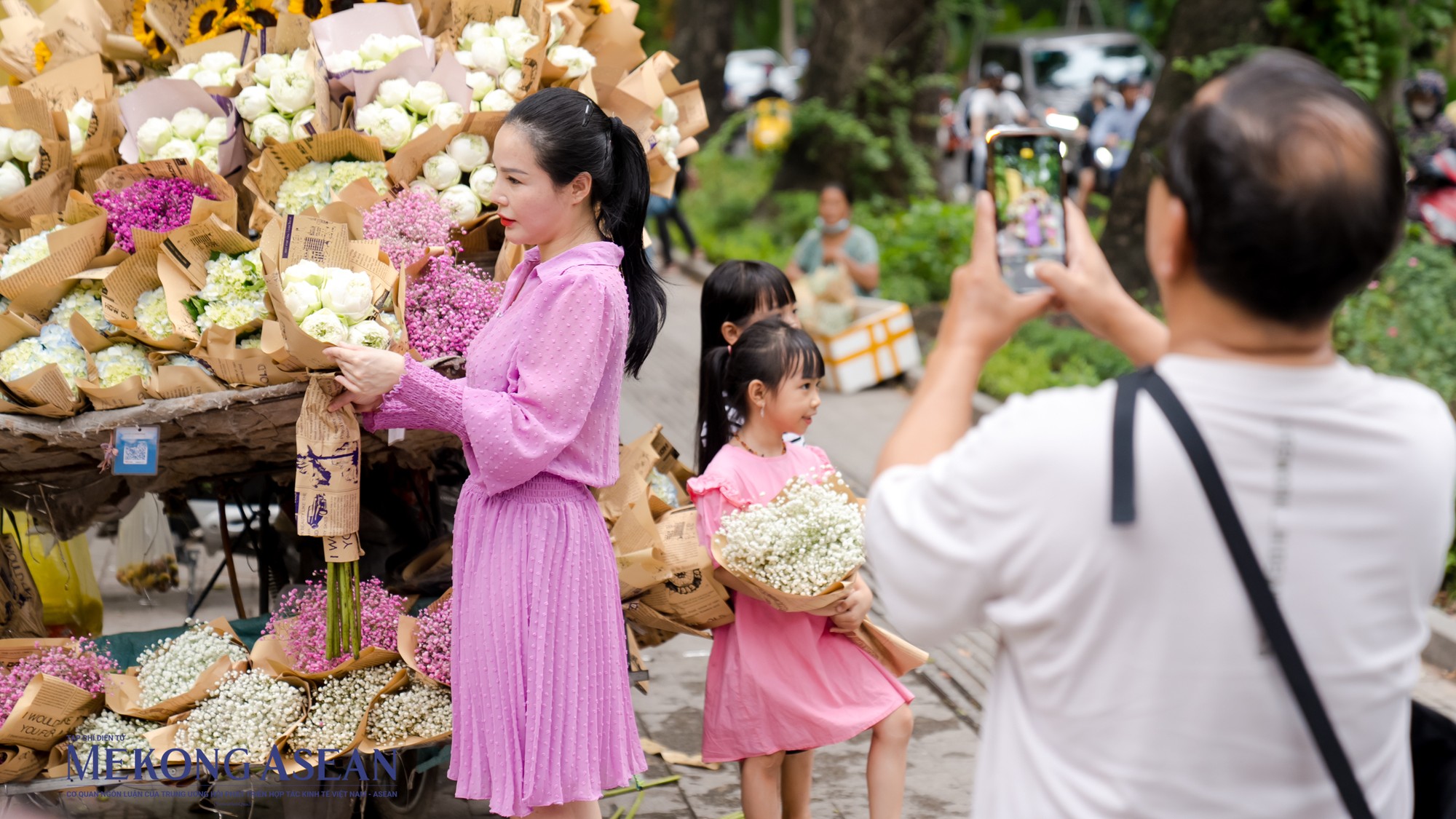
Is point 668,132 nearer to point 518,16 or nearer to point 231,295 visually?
point 518,16

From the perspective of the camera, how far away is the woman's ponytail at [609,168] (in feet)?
8.66

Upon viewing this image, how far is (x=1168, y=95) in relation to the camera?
8.60 meters

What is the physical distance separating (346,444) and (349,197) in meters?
0.81

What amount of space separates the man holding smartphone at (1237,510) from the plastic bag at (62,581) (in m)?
3.33

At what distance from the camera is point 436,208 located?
11.0 ft

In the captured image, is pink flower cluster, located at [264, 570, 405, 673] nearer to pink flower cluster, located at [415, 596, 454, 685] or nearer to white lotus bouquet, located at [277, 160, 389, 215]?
pink flower cluster, located at [415, 596, 454, 685]

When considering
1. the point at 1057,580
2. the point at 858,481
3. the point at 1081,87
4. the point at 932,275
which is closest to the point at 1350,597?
the point at 1057,580

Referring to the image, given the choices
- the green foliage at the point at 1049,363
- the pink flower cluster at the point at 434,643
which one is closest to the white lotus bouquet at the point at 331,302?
the pink flower cluster at the point at 434,643

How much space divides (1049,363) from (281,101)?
578cm

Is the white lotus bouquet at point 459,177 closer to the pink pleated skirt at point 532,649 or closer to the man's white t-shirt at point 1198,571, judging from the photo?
the pink pleated skirt at point 532,649

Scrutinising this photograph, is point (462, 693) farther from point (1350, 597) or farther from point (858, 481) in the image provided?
point (858, 481)

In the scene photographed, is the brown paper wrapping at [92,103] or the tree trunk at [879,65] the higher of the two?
the brown paper wrapping at [92,103]

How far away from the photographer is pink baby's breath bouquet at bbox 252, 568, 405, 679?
10.6ft

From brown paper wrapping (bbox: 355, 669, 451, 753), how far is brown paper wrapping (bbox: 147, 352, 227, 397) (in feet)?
2.80
